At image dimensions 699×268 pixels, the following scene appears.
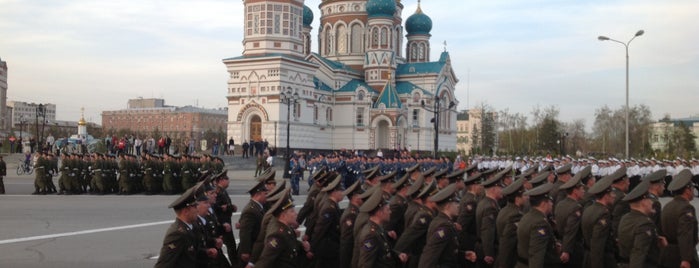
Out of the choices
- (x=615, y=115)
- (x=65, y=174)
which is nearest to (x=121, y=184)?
(x=65, y=174)

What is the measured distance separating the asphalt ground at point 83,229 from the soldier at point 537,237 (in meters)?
5.96

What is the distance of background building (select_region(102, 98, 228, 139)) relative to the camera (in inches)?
4808

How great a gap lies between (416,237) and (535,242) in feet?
3.91

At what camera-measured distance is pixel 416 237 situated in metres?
6.96

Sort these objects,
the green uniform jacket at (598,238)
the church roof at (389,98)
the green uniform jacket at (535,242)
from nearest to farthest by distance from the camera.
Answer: the green uniform jacket at (535,242) < the green uniform jacket at (598,238) < the church roof at (389,98)

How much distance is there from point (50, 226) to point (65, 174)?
325 inches

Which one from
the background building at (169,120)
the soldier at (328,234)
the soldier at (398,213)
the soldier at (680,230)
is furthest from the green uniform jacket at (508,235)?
the background building at (169,120)

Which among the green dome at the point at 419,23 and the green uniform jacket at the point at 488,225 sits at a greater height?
the green dome at the point at 419,23

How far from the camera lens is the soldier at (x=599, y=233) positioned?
6.91 m

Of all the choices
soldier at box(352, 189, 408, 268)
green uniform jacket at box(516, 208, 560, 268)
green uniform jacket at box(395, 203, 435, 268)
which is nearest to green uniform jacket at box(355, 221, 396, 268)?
soldier at box(352, 189, 408, 268)

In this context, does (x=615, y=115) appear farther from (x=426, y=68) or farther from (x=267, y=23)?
(x=267, y=23)

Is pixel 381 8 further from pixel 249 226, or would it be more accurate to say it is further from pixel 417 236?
pixel 417 236

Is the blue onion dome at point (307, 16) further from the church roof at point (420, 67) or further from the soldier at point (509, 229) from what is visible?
the soldier at point (509, 229)

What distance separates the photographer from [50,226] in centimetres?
1434
